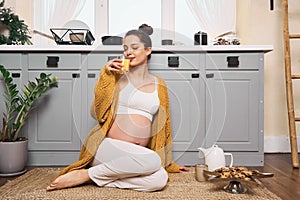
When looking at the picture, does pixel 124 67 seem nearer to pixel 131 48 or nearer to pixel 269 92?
pixel 131 48

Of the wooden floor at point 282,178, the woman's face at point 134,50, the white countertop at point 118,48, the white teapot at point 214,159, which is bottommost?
the wooden floor at point 282,178

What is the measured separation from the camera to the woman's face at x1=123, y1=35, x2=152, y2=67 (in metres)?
1.83

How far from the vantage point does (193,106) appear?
2377mm

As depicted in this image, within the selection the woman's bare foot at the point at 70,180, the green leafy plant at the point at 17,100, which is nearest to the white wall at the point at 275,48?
the green leafy plant at the point at 17,100

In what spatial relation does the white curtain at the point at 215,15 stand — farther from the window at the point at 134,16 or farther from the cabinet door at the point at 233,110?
the cabinet door at the point at 233,110

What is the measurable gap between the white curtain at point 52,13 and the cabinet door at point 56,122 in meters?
0.92

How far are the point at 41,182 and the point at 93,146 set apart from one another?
0.38 metres

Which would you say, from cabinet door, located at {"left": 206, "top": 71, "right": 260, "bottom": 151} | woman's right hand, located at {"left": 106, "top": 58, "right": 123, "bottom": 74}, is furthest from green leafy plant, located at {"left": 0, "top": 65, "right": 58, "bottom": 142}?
cabinet door, located at {"left": 206, "top": 71, "right": 260, "bottom": 151}

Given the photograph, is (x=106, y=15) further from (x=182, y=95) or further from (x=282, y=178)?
(x=282, y=178)

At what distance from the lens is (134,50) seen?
1.87 metres

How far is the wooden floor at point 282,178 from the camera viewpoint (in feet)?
5.67

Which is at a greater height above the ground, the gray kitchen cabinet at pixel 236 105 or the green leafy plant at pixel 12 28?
the green leafy plant at pixel 12 28

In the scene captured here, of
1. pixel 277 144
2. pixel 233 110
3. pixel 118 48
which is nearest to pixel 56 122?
pixel 118 48

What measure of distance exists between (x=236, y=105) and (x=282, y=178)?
0.60 m
